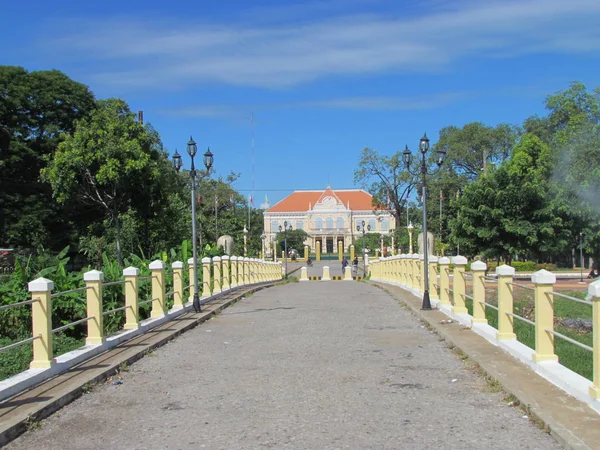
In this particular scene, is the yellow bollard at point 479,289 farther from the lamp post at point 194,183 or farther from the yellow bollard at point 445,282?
the lamp post at point 194,183

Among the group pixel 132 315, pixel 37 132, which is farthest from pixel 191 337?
pixel 37 132

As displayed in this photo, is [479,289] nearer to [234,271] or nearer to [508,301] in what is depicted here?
[508,301]

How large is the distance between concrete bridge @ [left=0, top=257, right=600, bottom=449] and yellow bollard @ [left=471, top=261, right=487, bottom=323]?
7cm

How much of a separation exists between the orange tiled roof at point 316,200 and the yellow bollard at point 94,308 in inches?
4469

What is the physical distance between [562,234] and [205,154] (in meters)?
25.5

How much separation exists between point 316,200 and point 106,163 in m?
99.3

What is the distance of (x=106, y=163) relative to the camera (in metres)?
29.9

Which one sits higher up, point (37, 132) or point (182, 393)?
point (37, 132)

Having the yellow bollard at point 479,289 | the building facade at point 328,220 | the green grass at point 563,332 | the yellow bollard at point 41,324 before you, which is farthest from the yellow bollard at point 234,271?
the building facade at point 328,220

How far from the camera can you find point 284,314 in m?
16.1

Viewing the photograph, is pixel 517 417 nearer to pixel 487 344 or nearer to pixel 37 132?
pixel 487 344

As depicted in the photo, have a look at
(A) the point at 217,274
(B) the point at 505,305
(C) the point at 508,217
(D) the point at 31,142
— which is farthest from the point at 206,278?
(D) the point at 31,142

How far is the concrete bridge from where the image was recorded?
18.7ft

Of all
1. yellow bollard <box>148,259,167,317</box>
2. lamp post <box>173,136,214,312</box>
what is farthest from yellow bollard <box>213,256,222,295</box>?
yellow bollard <box>148,259,167,317</box>
